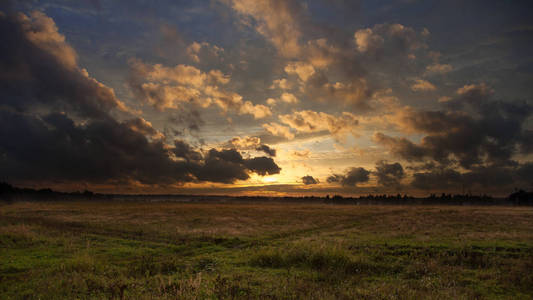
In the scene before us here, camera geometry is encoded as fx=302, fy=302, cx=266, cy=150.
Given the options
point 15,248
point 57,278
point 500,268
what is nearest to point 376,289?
point 500,268

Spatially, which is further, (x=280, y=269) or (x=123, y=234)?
(x=123, y=234)

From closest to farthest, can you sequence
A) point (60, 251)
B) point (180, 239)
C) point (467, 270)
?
point (467, 270), point (60, 251), point (180, 239)

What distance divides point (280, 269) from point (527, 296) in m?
11.3

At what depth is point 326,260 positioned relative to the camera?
1803 cm

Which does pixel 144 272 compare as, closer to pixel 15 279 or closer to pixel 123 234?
pixel 15 279

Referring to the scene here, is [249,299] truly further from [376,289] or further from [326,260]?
[326,260]

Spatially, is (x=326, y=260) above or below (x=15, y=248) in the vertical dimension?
above

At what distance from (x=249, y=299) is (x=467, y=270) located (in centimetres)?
1319

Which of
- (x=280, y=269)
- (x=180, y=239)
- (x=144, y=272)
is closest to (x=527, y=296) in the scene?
(x=280, y=269)

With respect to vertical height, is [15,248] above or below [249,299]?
below

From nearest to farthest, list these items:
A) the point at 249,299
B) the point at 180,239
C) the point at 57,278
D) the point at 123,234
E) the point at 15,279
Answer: the point at 249,299
the point at 57,278
the point at 15,279
the point at 180,239
the point at 123,234

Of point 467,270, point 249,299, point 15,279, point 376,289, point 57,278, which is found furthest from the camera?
point 467,270

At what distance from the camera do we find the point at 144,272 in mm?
16188

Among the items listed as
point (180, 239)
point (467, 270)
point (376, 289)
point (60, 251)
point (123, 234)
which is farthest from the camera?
point (123, 234)
